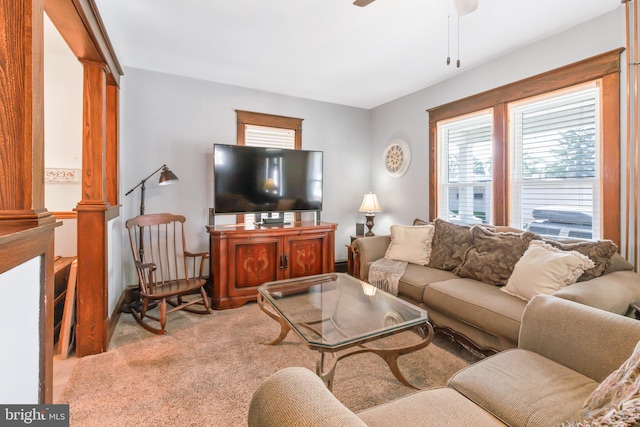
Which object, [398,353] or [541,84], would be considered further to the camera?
[541,84]

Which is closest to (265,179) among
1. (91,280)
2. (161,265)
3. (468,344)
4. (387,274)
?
(161,265)

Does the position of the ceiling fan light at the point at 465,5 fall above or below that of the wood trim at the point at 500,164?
above

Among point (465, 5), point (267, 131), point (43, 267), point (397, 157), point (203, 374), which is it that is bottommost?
point (203, 374)

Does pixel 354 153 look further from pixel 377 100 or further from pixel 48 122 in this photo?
pixel 48 122

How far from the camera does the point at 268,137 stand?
156 inches

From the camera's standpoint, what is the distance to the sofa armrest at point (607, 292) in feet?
5.41

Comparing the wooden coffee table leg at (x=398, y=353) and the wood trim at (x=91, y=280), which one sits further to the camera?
the wood trim at (x=91, y=280)

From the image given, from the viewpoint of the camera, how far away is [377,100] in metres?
4.30

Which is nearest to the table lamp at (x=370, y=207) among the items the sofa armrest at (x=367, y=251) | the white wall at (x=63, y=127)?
the sofa armrest at (x=367, y=251)

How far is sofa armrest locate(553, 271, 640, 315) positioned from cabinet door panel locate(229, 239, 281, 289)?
2473 mm

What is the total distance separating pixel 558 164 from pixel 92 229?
12.4 feet

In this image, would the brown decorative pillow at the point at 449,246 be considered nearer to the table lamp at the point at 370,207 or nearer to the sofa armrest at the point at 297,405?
the table lamp at the point at 370,207

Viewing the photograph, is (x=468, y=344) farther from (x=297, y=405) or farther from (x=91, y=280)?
(x=91, y=280)

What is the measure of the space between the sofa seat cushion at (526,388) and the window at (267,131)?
116 inches
